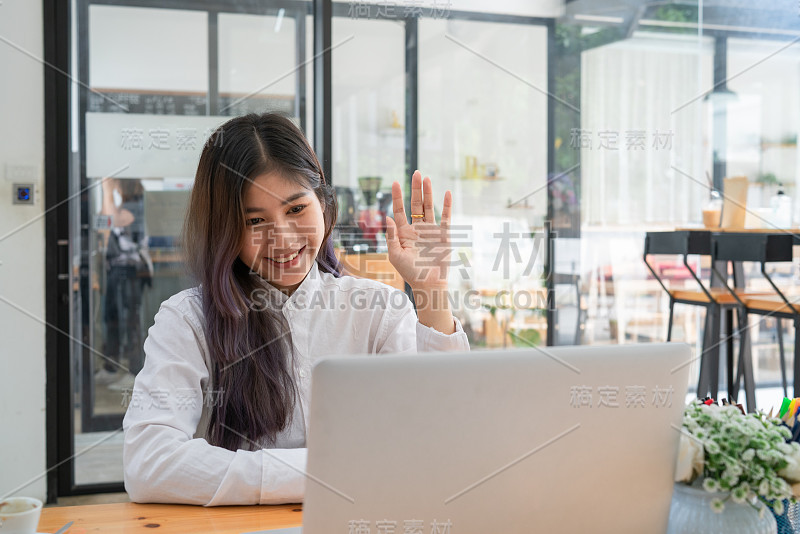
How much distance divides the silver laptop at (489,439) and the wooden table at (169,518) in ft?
1.02

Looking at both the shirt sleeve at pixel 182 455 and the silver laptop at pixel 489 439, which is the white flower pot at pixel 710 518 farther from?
the shirt sleeve at pixel 182 455

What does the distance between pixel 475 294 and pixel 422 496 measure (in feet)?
10.5

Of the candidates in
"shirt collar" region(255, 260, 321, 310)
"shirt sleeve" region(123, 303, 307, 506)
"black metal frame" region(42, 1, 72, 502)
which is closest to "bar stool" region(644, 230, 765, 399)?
"shirt collar" region(255, 260, 321, 310)

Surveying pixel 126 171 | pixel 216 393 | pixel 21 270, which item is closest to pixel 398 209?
pixel 216 393

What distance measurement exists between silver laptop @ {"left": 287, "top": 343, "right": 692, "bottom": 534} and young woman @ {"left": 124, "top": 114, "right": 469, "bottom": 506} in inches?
22.3

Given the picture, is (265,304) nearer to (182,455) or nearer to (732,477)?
(182,455)

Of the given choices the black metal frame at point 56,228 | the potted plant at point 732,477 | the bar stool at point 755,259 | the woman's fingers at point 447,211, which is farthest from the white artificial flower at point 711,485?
the black metal frame at point 56,228

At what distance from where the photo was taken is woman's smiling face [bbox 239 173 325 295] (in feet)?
4.30

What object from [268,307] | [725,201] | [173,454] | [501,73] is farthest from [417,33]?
[173,454]

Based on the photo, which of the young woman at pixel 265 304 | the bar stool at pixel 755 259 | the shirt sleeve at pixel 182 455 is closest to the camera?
the shirt sleeve at pixel 182 455

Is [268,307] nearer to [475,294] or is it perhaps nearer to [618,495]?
[618,495]

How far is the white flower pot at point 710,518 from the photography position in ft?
2.55

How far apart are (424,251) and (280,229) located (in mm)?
278

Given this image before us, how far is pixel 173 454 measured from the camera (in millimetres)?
1052
